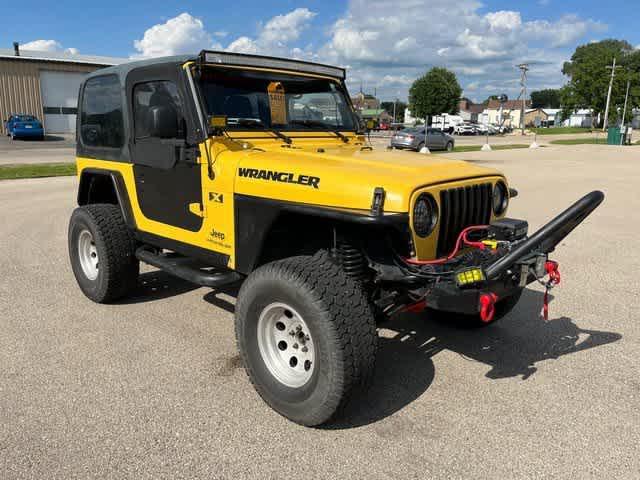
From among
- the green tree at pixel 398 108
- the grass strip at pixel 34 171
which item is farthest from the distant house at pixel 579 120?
the grass strip at pixel 34 171

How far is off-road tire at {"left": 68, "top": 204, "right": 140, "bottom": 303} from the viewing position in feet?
15.5

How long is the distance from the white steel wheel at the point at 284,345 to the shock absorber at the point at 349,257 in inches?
18.2

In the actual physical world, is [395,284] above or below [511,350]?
above

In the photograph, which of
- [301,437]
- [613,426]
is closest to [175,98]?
[301,437]

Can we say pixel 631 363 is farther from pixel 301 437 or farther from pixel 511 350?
pixel 301 437

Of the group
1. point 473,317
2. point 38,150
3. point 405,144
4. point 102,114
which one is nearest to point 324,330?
point 473,317

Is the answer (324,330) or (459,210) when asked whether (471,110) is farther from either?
(324,330)

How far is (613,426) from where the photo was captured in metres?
3.20

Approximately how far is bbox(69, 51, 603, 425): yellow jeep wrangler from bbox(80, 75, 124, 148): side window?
0.9 inches

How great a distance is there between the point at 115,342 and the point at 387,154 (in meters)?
2.52

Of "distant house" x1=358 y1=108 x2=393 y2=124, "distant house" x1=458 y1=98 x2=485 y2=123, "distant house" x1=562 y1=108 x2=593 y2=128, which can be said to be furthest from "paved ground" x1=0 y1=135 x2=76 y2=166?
"distant house" x1=458 y1=98 x2=485 y2=123

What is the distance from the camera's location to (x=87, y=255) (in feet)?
17.1

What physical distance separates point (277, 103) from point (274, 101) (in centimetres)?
3

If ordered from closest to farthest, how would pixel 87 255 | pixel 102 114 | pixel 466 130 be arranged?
pixel 102 114
pixel 87 255
pixel 466 130
